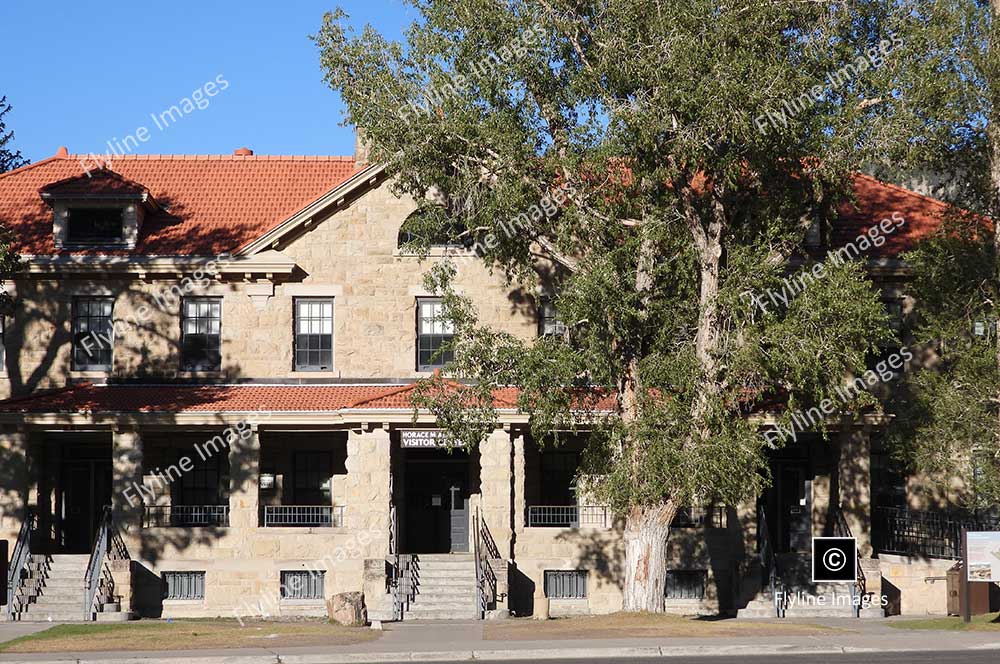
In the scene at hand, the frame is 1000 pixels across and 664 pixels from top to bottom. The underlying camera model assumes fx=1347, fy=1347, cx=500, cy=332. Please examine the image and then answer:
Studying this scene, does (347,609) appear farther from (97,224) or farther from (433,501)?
(97,224)

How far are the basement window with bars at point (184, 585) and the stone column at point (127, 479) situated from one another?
1334 mm

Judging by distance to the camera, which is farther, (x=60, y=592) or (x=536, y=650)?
(x=60, y=592)

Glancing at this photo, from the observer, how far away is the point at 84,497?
3291cm

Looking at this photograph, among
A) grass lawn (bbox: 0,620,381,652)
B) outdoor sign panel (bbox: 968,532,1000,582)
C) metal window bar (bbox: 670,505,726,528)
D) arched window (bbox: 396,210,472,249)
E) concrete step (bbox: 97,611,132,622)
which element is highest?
arched window (bbox: 396,210,472,249)

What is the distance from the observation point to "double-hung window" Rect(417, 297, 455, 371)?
1267 inches

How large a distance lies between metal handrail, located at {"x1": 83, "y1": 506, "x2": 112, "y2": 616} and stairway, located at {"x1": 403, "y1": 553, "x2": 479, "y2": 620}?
6595 millimetres

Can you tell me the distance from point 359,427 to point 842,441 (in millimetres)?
10913

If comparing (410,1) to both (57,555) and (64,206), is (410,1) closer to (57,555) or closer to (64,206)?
(64,206)

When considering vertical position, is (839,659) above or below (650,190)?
below

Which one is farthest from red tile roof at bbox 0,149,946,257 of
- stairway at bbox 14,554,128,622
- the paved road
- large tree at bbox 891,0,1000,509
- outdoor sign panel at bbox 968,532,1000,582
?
the paved road

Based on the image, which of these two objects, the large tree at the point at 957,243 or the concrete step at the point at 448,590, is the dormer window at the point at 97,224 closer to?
the concrete step at the point at 448,590

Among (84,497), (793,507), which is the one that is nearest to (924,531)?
(793,507)

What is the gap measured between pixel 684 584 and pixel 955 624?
7.25 m

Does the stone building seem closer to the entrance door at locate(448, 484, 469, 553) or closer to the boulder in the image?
the entrance door at locate(448, 484, 469, 553)
